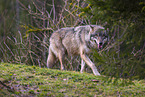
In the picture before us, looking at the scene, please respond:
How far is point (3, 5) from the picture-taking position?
980 cm

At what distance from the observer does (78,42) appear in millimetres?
6852

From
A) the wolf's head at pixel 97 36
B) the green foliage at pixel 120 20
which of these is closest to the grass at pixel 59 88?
the green foliage at pixel 120 20

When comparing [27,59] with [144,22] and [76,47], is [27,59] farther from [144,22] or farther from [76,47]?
[144,22]

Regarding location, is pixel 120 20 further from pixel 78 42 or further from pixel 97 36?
pixel 78 42

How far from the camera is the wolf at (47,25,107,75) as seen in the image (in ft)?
20.7

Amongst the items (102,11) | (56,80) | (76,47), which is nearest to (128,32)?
(102,11)

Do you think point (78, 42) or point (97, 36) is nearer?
point (97, 36)

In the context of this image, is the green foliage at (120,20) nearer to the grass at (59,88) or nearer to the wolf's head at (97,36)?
the grass at (59,88)

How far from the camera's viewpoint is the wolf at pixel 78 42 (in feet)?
20.7

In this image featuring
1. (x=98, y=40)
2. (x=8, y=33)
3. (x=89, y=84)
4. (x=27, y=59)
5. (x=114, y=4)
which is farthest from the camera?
(x=8, y=33)

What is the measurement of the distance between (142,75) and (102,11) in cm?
139

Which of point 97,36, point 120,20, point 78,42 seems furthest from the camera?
point 78,42

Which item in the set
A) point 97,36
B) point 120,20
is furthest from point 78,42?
point 120,20

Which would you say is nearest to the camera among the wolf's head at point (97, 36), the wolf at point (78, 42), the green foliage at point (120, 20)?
the green foliage at point (120, 20)
